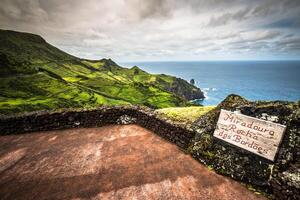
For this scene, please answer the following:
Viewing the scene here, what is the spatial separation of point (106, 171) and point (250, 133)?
15.7 ft

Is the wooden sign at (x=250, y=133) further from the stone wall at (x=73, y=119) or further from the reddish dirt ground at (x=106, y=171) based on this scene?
the stone wall at (x=73, y=119)

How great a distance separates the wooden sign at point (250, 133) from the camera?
4.62 m

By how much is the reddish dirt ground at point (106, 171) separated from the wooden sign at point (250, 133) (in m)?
1.20

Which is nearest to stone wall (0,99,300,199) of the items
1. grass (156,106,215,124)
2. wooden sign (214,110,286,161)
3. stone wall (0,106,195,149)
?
stone wall (0,106,195,149)

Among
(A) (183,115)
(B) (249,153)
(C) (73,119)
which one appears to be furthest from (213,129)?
(C) (73,119)

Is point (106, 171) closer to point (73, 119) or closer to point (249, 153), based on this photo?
point (249, 153)

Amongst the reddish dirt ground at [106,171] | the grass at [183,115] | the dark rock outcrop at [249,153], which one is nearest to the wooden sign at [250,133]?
the dark rock outcrop at [249,153]

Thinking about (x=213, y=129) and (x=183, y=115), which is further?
(x=183, y=115)

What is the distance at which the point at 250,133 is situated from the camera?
5133 mm

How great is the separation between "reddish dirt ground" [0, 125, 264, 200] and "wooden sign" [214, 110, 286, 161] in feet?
3.93

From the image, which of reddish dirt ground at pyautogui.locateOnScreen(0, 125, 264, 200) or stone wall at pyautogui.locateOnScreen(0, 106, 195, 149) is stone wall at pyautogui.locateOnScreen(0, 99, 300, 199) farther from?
reddish dirt ground at pyautogui.locateOnScreen(0, 125, 264, 200)


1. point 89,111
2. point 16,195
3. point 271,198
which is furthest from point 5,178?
point 271,198

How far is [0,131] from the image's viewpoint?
374 inches

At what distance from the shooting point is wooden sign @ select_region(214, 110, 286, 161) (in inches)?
182
